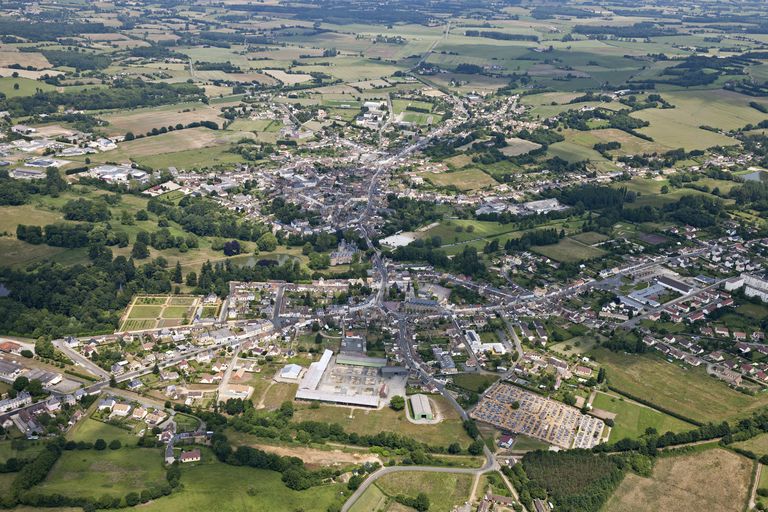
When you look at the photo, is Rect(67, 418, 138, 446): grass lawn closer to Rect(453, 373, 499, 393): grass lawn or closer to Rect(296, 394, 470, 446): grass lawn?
Rect(296, 394, 470, 446): grass lawn

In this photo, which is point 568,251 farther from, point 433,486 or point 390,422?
point 433,486

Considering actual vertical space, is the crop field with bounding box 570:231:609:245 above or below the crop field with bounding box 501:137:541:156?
below

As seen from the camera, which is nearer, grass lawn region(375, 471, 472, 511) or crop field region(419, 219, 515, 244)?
Result: grass lawn region(375, 471, 472, 511)

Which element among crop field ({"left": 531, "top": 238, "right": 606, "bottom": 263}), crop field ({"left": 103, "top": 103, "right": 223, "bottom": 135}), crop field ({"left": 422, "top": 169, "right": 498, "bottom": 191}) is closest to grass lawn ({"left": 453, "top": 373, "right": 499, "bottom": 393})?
crop field ({"left": 531, "top": 238, "right": 606, "bottom": 263})

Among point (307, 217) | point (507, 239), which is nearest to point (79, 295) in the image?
point (307, 217)

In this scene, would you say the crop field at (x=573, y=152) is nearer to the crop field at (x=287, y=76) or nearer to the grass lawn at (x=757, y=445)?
the crop field at (x=287, y=76)
